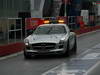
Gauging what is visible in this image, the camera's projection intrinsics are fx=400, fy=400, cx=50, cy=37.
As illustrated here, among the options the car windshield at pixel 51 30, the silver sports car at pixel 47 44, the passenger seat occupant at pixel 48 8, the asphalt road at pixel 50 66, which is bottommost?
the asphalt road at pixel 50 66

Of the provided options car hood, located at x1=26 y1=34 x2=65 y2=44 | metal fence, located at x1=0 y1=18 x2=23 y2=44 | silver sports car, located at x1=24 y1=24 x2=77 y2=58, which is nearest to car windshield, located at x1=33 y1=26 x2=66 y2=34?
silver sports car, located at x1=24 y1=24 x2=77 y2=58

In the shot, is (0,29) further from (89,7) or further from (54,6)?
(89,7)

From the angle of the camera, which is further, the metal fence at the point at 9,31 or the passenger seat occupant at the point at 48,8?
the passenger seat occupant at the point at 48,8

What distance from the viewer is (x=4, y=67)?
1427 cm

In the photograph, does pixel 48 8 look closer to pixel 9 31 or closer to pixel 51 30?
pixel 9 31

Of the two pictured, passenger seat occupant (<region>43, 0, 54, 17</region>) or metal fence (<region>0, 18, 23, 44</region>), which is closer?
metal fence (<region>0, 18, 23, 44</region>)

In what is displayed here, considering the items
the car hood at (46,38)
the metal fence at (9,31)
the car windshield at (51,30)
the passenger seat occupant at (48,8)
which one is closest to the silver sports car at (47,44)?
the car hood at (46,38)

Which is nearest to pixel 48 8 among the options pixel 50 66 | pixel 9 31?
pixel 9 31

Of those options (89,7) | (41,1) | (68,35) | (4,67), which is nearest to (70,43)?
(68,35)

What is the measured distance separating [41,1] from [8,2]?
528 centimetres

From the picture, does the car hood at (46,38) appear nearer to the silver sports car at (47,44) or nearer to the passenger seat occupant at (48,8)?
the silver sports car at (47,44)

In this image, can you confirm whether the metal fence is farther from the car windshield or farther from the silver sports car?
the silver sports car

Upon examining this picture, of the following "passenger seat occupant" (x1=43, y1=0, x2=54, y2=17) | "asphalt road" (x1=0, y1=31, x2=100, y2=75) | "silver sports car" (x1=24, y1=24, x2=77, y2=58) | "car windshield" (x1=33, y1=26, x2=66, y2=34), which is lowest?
"asphalt road" (x1=0, y1=31, x2=100, y2=75)

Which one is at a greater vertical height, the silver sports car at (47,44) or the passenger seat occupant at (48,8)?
the passenger seat occupant at (48,8)
